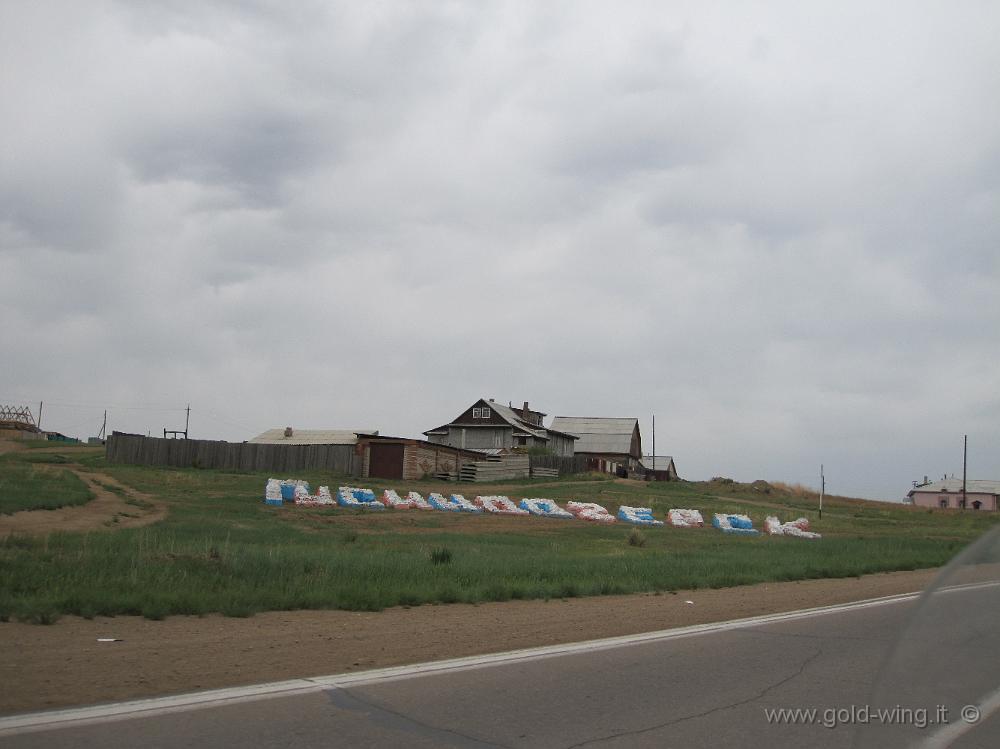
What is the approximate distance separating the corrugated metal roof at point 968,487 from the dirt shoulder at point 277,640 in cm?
11350

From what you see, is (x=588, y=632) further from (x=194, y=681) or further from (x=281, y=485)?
(x=281, y=485)

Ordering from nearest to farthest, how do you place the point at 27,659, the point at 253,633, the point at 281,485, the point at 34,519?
the point at 27,659 → the point at 253,633 → the point at 34,519 → the point at 281,485

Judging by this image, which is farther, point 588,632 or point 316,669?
point 588,632

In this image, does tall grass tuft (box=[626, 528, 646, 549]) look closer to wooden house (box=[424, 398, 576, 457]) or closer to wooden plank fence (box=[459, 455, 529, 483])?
wooden plank fence (box=[459, 455, 529, 483])

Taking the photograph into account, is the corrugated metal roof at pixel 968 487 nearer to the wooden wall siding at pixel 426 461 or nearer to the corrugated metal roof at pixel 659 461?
the corrugated metal roof at pixel 659 461

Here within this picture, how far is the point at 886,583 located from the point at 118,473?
42499 mm

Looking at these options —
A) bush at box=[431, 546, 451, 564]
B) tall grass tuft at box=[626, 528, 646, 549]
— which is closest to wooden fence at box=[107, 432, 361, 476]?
tall grass tuft at box=[626, 528, 646, 549]

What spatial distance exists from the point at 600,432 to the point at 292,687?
95165mm

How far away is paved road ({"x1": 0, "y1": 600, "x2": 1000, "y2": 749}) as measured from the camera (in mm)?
5871

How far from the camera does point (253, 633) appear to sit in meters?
9.78

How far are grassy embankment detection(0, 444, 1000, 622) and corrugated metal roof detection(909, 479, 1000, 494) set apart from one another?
8059 cm

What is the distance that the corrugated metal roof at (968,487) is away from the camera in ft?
367

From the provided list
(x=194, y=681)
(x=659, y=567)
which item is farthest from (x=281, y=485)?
(x=194, y=681)

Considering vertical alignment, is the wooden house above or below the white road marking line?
above
